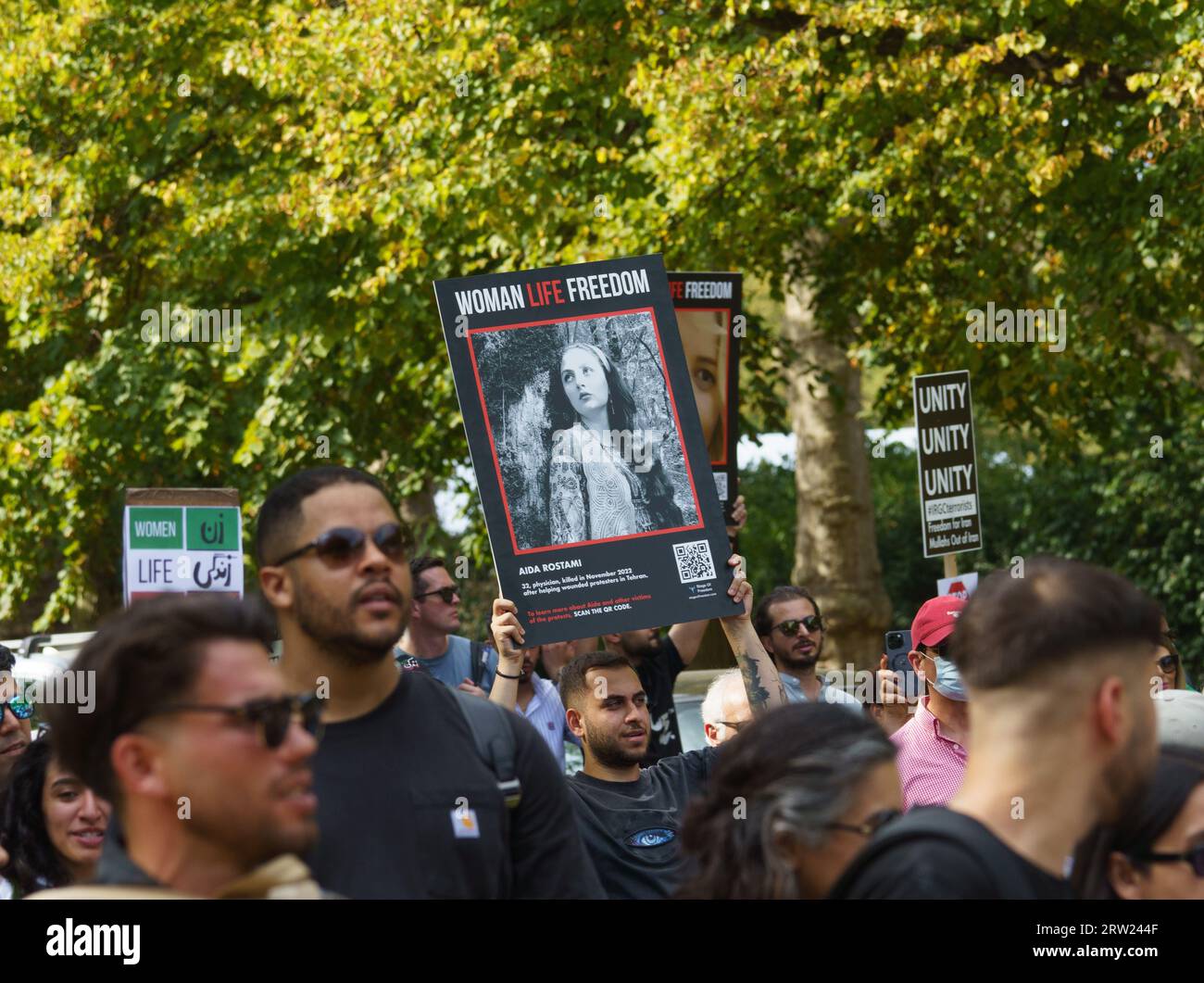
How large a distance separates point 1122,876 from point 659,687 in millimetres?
4112

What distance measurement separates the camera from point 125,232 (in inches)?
623

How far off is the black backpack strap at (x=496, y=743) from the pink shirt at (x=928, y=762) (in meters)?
2.26

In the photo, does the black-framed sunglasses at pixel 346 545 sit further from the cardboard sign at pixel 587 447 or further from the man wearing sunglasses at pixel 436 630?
the man wearing sunglasses at pixel 436 630

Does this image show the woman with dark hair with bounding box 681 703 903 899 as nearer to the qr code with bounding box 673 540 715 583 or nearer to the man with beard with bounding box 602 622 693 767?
the qr code with bounding box 673 540 715 583

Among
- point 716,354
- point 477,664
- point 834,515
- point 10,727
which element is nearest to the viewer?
point 10,727

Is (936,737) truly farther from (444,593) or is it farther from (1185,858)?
(1185,858)

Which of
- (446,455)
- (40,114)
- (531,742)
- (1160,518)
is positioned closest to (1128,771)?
(531,742)

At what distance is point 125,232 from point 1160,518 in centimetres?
1134

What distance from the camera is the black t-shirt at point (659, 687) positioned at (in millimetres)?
6957

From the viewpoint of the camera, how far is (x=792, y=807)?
2.71 meters

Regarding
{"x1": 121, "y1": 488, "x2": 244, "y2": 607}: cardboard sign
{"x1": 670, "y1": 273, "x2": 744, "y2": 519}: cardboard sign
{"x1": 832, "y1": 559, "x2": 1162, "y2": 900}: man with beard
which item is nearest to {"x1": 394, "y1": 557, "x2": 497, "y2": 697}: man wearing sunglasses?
{"x1": 670, "y1": 273, "x2": 744, "y2": 519}: cardboard sign

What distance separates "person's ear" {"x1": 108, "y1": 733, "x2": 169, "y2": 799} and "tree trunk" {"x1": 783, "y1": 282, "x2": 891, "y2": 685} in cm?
1360

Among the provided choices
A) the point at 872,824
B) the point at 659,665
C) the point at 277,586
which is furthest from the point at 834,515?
the point at 872,824

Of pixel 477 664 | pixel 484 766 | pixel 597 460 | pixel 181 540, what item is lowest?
pixel 484 766
